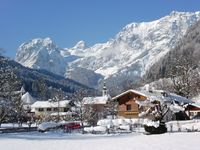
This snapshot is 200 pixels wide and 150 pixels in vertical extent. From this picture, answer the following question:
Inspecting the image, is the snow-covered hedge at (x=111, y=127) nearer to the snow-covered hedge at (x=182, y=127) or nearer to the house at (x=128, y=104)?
the snow-covered hedge at (x=182, y=127)

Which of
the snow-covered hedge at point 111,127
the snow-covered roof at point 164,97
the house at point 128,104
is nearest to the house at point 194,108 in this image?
the snow-covered roof at point 164,97

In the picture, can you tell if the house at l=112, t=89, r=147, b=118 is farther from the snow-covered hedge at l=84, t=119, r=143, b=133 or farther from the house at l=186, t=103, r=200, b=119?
the snow-covered hedge at l=84, t=119, r=143, b=133

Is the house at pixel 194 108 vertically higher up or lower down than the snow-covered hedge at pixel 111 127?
higher up

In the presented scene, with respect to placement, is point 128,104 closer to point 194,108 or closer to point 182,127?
point 194,108

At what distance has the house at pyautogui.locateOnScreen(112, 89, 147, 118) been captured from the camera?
321 feet

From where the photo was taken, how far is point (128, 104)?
9950cm

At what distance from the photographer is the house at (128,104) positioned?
97.8m

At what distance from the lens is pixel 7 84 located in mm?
69500

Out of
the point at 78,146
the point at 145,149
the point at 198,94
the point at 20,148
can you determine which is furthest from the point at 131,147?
the point at 198,94

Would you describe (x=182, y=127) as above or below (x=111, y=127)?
below

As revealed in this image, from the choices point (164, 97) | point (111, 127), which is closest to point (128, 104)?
point (164, 97)

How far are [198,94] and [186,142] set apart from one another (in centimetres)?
11066

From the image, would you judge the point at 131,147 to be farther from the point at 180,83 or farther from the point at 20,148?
the point at 180,83

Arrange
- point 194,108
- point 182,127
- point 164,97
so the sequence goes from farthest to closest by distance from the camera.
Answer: point 194,108 < point 164,97 < point 182,127
